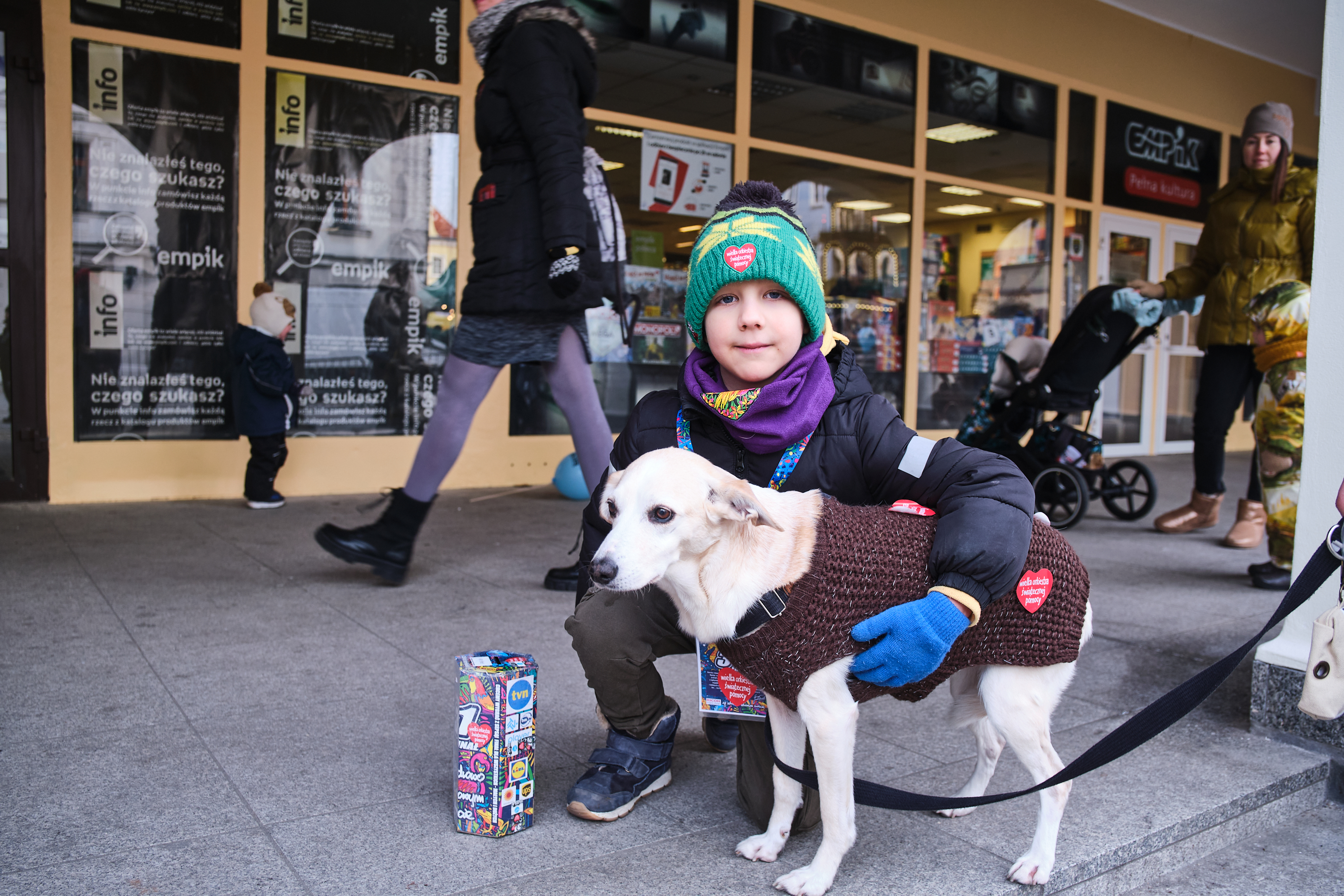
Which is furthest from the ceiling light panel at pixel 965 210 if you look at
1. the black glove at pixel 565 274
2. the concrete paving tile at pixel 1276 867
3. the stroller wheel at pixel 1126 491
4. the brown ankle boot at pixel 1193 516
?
the concrete paving tile at pixel 1276 867

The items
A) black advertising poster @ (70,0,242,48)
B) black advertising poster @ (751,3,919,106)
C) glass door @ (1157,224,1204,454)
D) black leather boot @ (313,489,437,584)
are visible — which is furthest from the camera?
glass door @ (1157,224,1204,454)

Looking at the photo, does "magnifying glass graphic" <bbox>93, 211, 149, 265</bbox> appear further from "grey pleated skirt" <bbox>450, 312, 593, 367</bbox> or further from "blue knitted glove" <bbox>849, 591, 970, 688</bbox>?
"blue knitted glove" <bbox>849, 591, 970, 688</bbox>

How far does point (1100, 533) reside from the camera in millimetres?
6277

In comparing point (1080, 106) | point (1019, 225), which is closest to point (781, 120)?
point (1019, 225)

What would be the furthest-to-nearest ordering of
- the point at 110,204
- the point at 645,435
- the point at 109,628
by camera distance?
1. the point at 110,204
2. the point at 109,628
3. the point at 645,435

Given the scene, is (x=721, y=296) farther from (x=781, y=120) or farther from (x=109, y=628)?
(x=781, y=120)

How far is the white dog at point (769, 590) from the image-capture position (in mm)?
1848

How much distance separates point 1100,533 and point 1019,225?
5.29m

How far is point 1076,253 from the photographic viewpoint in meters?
11.0

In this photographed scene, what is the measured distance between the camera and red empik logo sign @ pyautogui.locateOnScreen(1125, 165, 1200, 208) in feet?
37.2

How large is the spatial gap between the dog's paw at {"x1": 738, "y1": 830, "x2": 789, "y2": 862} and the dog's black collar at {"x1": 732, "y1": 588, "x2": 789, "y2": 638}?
0.50 m

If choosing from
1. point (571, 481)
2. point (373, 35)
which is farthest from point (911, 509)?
point (373, 35)

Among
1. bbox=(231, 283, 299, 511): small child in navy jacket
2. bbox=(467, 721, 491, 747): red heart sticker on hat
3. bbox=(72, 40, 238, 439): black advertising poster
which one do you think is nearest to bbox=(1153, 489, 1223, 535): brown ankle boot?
bbox=(467, 721, 491, 747): red heart sticker on hat

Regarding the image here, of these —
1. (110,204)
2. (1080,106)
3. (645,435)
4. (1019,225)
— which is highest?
(1080,106)
